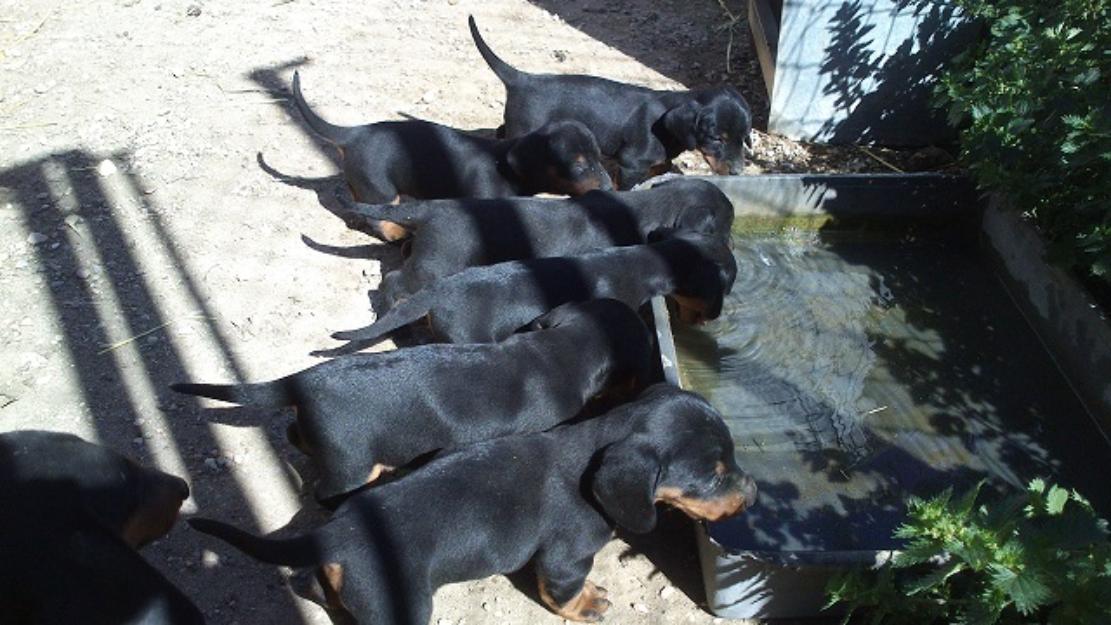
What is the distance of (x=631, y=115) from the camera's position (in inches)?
235

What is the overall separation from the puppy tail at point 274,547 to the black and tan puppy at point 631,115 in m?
3.38

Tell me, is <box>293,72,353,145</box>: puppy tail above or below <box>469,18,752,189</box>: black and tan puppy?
below

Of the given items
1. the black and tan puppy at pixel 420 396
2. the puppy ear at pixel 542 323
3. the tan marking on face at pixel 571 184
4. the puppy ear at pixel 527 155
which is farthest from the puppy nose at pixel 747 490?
the puppy ear at pixel 527 155

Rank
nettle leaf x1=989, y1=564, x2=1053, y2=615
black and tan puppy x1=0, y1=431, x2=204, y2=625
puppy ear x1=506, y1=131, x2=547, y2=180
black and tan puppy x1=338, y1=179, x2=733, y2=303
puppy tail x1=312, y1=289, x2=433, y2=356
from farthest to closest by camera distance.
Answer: puppy ear x1=506, y1=131, x2=547, y2=180, black and tan puppy x1=338, y1=179, x2=733, y2=303, puppy tail x1=312, y1=289, x2=433, y2=356, black and tan puppy x1=0, y1=431, x2=204, y2=625, nettle leaf x1=989, y1=564, x2=1053, y2=615

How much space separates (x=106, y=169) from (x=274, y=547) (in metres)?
3.59

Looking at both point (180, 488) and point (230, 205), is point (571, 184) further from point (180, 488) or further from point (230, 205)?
point (180, 488)

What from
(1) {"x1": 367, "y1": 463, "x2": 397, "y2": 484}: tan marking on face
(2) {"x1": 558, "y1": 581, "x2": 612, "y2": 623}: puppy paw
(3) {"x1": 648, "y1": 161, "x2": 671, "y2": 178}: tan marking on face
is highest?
(3) {"x1": 648, "y1": 161, "x2": 671, "y2": 178}: tan marking on face

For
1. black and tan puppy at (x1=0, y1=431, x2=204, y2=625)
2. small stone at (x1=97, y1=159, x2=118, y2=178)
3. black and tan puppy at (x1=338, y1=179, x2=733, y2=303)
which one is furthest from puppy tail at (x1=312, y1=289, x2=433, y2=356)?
small stone at (x1=97, y1=159, x2=118, y2=178)

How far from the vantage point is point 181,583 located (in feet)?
12.4

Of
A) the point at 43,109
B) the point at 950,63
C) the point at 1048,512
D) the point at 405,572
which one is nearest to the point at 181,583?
the point at 405,572

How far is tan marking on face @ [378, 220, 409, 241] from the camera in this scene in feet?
17.4

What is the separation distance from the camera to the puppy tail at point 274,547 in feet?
10.1

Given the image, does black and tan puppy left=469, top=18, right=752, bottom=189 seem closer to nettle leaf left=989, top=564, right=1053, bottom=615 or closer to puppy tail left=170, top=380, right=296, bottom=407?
puppy tail left=170, top=380, right=296, bottom=407

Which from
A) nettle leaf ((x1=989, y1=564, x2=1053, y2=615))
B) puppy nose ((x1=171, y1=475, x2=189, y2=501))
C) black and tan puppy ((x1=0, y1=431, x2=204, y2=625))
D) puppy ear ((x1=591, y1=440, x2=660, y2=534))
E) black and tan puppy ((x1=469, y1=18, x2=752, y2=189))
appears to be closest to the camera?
nettle leaf ((x1=989, y1=564, x2=1053, y2=615))
